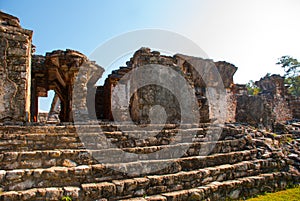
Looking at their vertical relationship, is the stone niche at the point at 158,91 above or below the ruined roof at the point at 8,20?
below

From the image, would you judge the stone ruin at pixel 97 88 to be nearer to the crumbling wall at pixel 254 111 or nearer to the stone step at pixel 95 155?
the crumbling wall at pixel 254 111

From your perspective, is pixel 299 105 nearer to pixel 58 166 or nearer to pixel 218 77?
pixel 218 77

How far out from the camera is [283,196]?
213 inches

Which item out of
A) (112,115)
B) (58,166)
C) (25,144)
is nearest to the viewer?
(58,166)

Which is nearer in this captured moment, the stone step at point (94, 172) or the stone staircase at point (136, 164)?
the stone step at point (94, 172)

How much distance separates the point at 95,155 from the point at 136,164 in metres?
0.82

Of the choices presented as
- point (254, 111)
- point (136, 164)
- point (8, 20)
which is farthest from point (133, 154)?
point (254, 111)

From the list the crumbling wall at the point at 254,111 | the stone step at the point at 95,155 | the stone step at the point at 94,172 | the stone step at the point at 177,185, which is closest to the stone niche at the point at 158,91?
the crumbling wall at the point at 254,111

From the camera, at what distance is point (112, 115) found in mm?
14422

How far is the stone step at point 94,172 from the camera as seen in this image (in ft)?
13.2

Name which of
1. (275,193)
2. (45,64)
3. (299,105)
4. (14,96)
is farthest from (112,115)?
(299,105)

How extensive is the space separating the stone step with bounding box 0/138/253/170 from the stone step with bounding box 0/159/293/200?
0.54 metres

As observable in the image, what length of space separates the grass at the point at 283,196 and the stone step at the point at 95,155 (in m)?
1.37

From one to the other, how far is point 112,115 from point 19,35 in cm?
713
